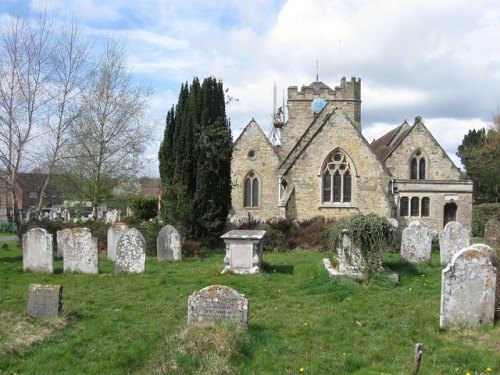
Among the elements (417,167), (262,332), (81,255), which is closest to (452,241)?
(262,332)

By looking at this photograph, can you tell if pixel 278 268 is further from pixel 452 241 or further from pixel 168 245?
pixel 452 241

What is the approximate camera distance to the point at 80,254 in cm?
1248

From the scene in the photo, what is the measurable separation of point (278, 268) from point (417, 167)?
19.5 meters

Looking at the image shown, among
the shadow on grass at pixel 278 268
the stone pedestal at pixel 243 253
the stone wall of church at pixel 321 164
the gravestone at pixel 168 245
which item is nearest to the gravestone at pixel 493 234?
the shadow on grass at pixel 278 268

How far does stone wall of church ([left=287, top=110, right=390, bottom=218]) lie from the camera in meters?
23.2

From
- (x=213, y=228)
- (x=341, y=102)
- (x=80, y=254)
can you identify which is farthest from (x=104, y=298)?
(x=341, y=102)

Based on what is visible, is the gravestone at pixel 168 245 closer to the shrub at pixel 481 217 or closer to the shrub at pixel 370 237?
the shrub at pixel 370 237

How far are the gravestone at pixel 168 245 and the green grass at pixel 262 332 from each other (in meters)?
3.28

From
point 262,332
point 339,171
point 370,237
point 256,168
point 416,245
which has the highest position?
point 256,168

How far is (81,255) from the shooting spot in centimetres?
1248

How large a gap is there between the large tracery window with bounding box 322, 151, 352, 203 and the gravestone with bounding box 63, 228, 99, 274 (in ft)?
45.2

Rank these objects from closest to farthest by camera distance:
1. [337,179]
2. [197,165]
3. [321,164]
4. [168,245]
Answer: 1. [168,245]
2. [197,165]
3. [321,164]
4. [337,179]

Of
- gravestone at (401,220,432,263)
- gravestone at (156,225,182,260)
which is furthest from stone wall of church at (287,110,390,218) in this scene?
gravestone at (156,225,182,260)

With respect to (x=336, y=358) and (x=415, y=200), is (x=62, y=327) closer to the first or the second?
(x=336, y=358)
